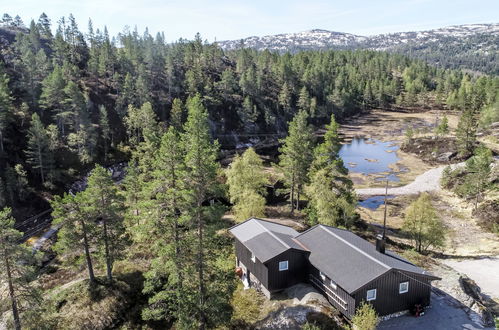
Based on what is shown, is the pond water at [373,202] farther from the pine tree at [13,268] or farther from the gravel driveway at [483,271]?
the pine tree at [13,268]

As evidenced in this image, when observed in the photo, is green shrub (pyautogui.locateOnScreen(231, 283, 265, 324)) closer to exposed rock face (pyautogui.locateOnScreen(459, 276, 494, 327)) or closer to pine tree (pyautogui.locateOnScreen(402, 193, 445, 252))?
exposed rock face (pyautogui.locateOnScreen(459, 276, 494, 327))

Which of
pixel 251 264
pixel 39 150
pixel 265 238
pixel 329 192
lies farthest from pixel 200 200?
pixel 39 150

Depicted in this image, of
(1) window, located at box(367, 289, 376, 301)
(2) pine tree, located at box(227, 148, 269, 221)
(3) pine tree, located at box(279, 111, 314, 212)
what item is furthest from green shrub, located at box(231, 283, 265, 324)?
(3) pine tree, located at box(279, 111, 314, 212)

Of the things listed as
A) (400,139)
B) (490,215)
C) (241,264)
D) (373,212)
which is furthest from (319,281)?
(400,139)

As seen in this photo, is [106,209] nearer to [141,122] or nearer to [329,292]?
[329,292]

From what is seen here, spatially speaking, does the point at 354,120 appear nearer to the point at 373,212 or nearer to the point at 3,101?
the point at 373,212

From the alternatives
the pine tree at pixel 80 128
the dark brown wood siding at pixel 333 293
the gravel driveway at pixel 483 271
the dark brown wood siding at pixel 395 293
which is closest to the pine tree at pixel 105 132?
the pine tree at pixel 80 128

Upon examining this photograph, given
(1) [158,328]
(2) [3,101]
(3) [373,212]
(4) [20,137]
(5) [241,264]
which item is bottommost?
(3) [373,212]
